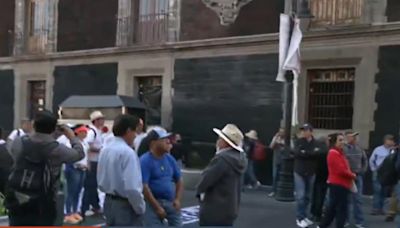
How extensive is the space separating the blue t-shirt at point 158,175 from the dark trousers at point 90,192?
4.05 m

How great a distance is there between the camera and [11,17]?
27.1 m

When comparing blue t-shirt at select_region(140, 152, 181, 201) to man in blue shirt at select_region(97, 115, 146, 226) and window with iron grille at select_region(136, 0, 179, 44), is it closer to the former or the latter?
man in blue shirt at select_region(97, 115, 146, 226)

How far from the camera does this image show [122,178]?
5.05 metres

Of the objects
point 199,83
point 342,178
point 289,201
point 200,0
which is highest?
point 200,0

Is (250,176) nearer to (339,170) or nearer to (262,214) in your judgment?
(262,214)

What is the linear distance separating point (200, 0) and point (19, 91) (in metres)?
10.9

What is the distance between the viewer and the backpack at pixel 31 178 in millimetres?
5023

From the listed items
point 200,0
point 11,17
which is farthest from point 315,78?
point 11,17

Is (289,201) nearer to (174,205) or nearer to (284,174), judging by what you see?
(284,174)

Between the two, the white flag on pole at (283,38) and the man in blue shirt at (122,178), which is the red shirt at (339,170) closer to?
the man in blue shirt at (122,178)

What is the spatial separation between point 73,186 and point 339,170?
164 inches

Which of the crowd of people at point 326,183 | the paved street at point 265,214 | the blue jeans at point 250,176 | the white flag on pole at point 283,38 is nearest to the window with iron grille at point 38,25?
the blue jeans at point 250,176

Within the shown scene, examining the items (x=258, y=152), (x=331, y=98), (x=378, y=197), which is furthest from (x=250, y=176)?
(x=378, y=197)

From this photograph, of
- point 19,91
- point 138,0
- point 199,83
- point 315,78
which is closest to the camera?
point 315,78
